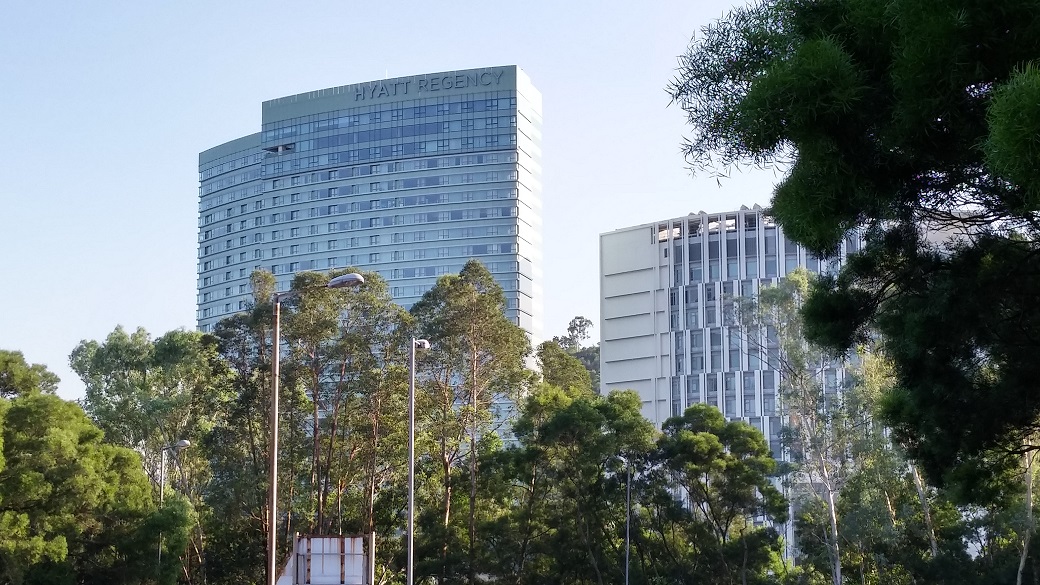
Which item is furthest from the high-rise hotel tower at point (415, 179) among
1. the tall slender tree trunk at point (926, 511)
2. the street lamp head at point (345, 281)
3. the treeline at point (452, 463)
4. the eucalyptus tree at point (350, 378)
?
the street lamp head at point (345, 281)

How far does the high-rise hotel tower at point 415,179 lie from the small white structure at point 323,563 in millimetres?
97959

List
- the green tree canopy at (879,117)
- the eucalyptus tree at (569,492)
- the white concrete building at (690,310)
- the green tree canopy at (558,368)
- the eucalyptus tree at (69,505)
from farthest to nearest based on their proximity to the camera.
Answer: the white concrete building at (690,310)
the green tree canopy at (558,368)
the eucalyptus tree at (569,492)
the eucalyptus tree at (69,505)
the green tree canopy at (879,117)

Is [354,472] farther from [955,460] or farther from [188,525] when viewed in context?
[955,460]

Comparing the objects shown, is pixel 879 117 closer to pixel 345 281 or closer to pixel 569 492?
pixel 345 281

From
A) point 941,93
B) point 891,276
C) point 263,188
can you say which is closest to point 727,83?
point 941,93

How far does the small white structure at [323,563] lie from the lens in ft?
93.8

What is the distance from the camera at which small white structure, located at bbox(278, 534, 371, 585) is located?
28594 mm

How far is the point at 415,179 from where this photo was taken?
13112cm

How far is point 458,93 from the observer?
424ft

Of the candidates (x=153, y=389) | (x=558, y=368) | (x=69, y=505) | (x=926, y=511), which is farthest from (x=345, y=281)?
(x=153, y=389)

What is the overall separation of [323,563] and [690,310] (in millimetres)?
67169

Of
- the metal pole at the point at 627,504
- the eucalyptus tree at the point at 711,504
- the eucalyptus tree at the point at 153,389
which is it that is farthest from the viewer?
the eucalyptus tree at the point at 153,389

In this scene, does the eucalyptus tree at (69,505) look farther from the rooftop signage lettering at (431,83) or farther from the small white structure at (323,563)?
the rooftop signage lettering at (431,83)

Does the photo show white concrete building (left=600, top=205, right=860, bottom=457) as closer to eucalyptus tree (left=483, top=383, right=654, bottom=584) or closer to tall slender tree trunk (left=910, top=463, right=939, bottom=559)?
eucalyptus tree (left=483, top=383, right=654, bottom=584)
